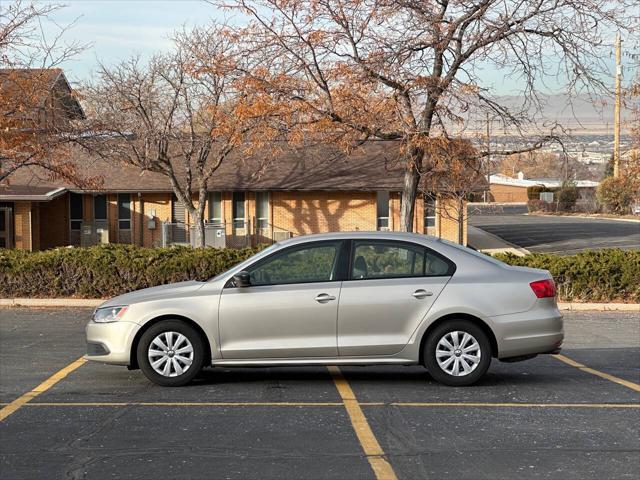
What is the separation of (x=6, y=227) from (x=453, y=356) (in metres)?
27.7

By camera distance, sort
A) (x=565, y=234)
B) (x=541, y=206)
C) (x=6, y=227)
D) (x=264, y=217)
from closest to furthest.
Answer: (x=6, y=227), (x=264, y=217), (x=565, y=234), (x=541, y=206)

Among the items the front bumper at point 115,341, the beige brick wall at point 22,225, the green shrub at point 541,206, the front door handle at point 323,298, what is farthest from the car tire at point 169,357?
the green shrub at point 541,206

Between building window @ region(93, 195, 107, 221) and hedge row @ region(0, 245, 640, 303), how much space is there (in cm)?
1855

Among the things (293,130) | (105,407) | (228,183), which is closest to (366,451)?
(105,407)

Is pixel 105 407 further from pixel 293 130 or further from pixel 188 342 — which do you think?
pixel 293 130

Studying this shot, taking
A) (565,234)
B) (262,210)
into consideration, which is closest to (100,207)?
(262,210)

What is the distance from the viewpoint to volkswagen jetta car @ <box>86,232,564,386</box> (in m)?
8.59

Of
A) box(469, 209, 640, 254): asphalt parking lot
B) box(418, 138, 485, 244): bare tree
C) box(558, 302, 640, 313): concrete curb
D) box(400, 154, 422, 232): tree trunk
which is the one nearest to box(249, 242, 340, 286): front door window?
box(558, 302, 640, 313): concrete curb

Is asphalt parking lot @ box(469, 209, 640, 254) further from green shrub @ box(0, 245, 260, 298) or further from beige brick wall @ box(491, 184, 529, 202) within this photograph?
beige brick wall @ box(491, 184, 529, 202)

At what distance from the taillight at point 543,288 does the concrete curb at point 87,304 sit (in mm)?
7251

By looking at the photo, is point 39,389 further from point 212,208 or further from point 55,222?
point 55,222

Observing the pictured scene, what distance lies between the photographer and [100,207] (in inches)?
1395

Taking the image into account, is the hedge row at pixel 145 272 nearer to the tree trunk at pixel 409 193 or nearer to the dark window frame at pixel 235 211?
the tree trunk at pixel 409 193

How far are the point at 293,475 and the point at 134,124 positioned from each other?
24.8 m
